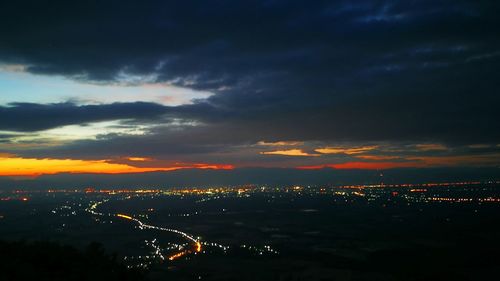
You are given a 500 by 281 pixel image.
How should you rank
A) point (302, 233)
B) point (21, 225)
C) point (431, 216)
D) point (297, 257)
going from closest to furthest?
1. point (297, 257)
2. point (302, 233)
3. point (21, 225)
4. point (431, 216)

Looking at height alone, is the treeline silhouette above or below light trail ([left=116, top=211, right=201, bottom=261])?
above

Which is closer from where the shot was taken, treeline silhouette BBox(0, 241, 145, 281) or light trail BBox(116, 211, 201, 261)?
treeline silhouette BBox(0, 241, 145, 281)

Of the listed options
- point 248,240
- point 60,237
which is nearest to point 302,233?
point 248,240

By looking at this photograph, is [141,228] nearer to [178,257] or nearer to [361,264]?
[178,257]

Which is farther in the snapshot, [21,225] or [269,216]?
[269,216]

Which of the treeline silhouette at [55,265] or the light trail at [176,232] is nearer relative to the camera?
the treeline silhouette at [55,265]

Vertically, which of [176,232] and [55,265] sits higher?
[55,265]

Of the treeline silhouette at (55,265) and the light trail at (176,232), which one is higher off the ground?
the treeline silhouette at (55,265)

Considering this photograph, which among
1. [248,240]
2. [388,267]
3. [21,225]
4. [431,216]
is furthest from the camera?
[431,216]
